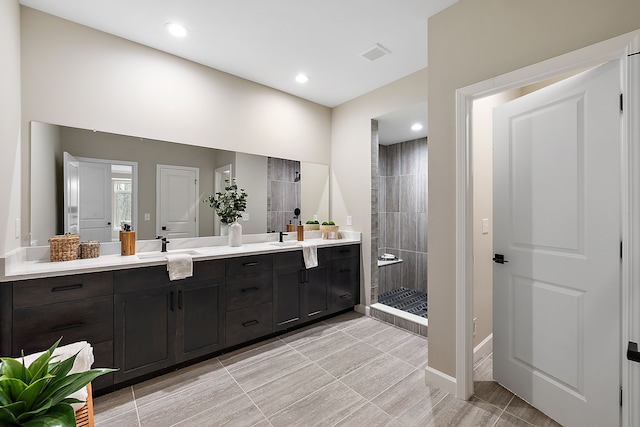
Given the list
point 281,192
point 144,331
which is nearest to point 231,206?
point 281,192

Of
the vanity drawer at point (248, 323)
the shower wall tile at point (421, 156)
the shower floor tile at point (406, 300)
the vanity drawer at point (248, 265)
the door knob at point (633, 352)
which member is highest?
the shower wall tile at point (421, 156)

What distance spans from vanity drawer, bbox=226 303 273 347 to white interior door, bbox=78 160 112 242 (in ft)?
4.16

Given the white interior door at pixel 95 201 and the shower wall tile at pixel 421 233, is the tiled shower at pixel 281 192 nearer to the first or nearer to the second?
the white interior door at pixel 95 201

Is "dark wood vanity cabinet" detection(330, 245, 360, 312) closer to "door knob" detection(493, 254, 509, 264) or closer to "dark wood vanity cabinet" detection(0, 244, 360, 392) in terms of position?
"dark wood vanity cabinet" detection(0, 244, 360, 392)

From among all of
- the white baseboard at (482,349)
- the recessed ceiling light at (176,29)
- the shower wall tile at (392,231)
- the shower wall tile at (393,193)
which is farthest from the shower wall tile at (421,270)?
the recessed ceiling light at (176,29)

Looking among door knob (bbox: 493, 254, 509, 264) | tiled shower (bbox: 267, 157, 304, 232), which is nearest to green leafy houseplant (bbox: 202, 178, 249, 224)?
tiled shower (bbox: 267, 157, 304, 232)

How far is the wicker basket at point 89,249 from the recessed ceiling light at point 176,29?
1830 mm

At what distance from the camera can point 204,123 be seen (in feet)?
9.70

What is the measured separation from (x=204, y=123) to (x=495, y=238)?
2862 mm

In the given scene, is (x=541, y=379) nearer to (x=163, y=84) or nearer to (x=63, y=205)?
(x=63, y=205)

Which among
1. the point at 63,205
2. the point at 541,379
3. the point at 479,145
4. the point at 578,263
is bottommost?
the point at 541,379

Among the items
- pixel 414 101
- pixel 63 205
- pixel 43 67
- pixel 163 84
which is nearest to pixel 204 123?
pixel 163 84

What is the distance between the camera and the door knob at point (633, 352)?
4.41ft

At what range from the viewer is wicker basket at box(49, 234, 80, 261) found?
2090mm
